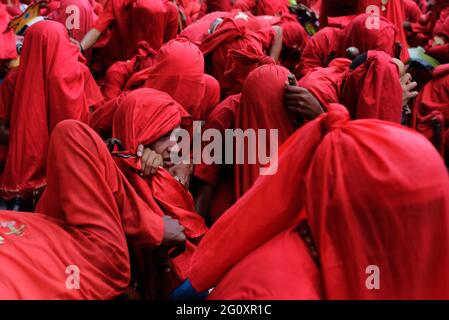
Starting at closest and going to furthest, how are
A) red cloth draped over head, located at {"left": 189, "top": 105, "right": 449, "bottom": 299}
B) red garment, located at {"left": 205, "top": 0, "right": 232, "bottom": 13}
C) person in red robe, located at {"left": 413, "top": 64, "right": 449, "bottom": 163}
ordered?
red cloth draped over head, located at {"left": 189, "top": 105, "right": 449, "bottom": 299} < person in red robe, located at {"left": 413, "top": 64, "right": 449, "bottom": 163} < red garment, located at {"left": 205, "top": 0, "right": 232, "bottom": 13}

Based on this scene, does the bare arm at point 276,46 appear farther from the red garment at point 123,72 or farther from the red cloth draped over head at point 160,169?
the red cloth draped over head at point 160,169

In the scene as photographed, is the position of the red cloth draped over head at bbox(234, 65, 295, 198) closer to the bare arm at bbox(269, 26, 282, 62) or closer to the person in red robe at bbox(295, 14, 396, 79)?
the person in red robe at bbox(295, 14, 396, 79)

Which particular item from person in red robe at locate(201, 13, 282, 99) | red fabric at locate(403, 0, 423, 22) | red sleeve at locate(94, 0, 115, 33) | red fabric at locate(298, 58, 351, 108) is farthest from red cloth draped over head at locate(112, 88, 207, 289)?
red fabric at locate(403, 0, 423, 22)

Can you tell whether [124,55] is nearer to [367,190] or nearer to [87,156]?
[87,156]

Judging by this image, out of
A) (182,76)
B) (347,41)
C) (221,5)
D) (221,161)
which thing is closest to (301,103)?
(221,161)

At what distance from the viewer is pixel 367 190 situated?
157cm

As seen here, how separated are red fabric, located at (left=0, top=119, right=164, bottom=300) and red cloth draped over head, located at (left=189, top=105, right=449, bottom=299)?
1.43ft

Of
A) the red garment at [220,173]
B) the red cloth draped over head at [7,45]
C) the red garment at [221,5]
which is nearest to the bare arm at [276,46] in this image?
the red garment at [221,5]

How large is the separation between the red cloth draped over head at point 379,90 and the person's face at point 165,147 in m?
0.86

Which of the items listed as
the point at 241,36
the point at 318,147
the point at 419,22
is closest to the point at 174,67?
the point at 241,36

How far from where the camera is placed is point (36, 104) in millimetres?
3271

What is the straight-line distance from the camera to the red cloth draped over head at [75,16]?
4465 millimetres

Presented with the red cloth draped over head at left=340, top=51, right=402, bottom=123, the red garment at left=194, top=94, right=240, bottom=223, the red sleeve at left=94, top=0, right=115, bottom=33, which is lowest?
the red garment at left=194, top=94, right=240, bottom=223

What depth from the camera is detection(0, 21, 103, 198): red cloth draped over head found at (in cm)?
326
